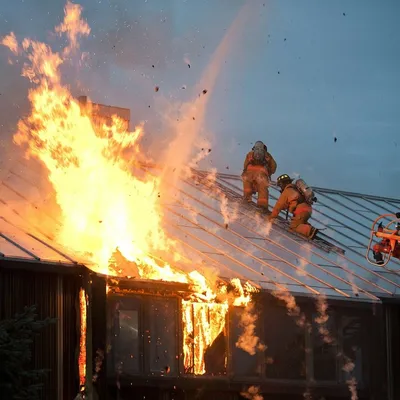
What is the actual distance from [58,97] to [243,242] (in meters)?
5.31

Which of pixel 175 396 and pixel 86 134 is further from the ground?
pixel 86 134

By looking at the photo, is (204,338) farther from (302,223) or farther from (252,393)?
(302,223)

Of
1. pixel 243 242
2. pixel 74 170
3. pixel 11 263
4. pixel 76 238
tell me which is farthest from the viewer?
pixel 243 242

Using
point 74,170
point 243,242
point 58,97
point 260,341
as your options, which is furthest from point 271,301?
point 58,97

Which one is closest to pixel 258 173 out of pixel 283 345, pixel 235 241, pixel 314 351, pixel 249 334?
pixel 235 241

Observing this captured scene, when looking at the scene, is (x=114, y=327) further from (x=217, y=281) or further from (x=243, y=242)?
(x=243, y=242)

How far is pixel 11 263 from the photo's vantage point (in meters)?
18.1

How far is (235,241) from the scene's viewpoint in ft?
80.7

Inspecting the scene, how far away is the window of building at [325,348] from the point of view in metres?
22.8

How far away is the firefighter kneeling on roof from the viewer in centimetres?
2775

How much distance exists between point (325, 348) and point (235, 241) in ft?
10.9

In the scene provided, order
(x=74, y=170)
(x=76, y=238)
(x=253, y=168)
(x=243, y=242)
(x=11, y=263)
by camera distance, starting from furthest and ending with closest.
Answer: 1. (x=253, y=168)
2. (x=243, y=242)
3. (x=74, y=170)
4. (x=76, y=238)
5. (x=11, y=263)

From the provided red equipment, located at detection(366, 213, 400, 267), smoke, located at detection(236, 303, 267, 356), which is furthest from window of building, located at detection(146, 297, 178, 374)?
red equipment, located at detection(366, 213, 400, 267)

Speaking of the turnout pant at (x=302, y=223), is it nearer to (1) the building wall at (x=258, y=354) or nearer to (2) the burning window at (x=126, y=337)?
(1) the building wall at (x=258, y=354)
